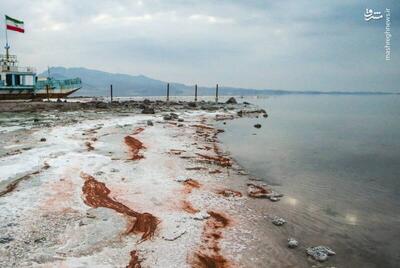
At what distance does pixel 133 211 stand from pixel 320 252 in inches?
178

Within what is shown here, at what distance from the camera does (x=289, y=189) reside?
12.1 meters

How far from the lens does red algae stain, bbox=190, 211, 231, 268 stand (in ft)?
21.0

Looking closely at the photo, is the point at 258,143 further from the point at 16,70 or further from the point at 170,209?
the point at 16,70

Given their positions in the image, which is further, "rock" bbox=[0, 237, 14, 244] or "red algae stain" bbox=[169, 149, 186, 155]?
"red algae stain" bbox=[169, 149, 186, 155]

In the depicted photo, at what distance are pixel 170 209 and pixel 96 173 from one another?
12.6 ft

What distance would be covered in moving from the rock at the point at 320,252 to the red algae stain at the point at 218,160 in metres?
7.60

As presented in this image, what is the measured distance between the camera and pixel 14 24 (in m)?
46.8

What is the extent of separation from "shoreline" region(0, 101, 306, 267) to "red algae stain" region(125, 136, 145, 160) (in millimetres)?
129

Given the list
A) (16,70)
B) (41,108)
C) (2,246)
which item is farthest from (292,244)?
(16,70)

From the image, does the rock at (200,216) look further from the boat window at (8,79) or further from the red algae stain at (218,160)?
the boat window at (8,79)

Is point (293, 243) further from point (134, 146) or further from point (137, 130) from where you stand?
point (137, 130)

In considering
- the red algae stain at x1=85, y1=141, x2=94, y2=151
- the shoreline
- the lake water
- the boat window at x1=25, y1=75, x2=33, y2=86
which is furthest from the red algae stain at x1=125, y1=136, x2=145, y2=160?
the boat window at x1=25, y1=75, x2=33, y2=86

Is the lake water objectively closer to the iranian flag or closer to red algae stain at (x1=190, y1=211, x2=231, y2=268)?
red algae stain at (x1=190, y1=211, x2=231, y2=268)

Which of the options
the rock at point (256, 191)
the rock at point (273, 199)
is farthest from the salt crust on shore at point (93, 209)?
the rock at point (273, 199)
